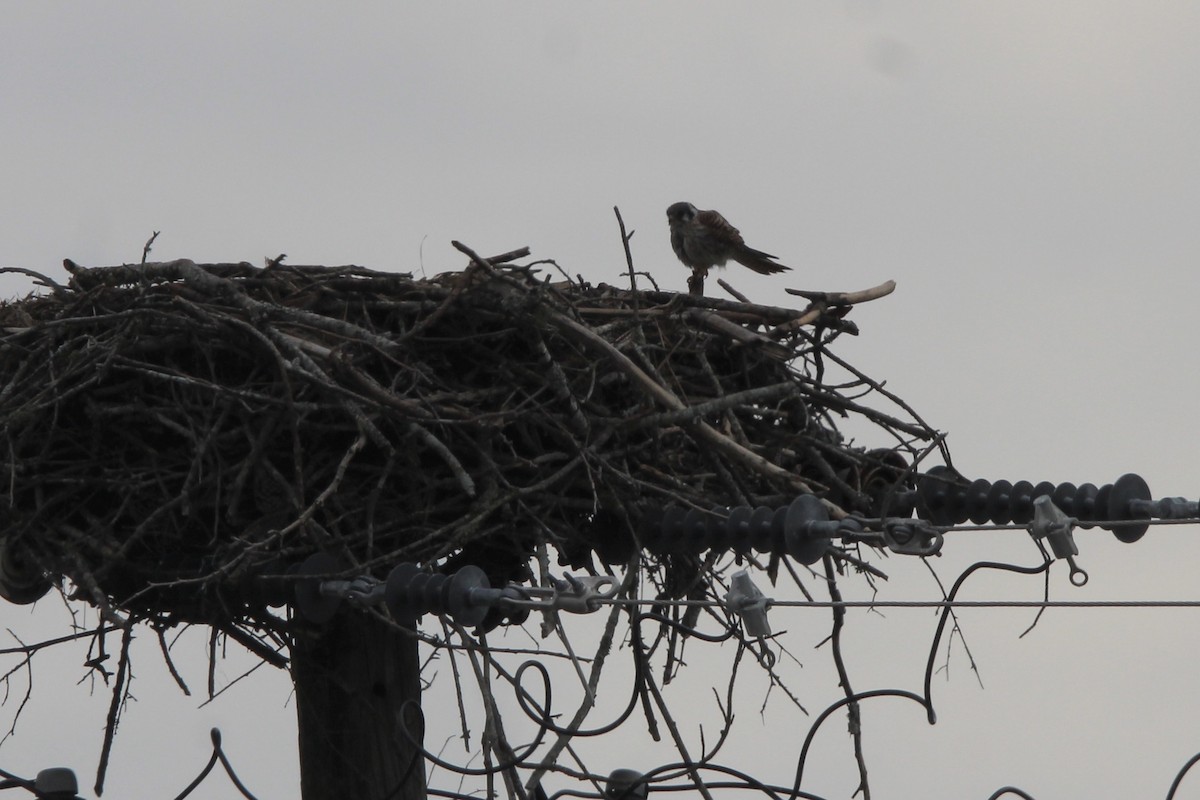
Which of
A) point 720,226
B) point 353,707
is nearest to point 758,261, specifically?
point 720,226

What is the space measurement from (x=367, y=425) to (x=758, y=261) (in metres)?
2.85

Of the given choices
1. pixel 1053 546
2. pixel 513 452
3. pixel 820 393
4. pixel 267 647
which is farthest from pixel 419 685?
pixel 1053 546

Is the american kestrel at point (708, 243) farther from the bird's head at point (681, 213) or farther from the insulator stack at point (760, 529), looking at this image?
the insulator stack at point (760, 529)

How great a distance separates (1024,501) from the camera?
4016 mm

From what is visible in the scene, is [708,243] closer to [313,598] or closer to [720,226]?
[720,226]

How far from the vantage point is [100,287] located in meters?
4.96

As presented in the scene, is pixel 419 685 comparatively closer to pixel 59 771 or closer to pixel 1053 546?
pixel 59 771

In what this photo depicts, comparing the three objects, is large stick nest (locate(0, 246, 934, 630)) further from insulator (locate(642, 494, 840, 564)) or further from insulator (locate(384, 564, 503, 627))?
insulator (locate(384, 564, 503, 627))

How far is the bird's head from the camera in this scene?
7.25 metres

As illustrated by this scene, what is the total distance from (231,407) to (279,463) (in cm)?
24

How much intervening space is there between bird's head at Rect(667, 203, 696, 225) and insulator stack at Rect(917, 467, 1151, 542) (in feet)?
8.97

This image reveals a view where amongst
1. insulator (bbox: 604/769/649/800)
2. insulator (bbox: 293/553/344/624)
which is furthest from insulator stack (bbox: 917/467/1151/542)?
insulator (bbox: 293/553/344/624)

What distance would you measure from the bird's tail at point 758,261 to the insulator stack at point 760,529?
2450mm

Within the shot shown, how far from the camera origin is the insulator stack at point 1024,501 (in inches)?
139
